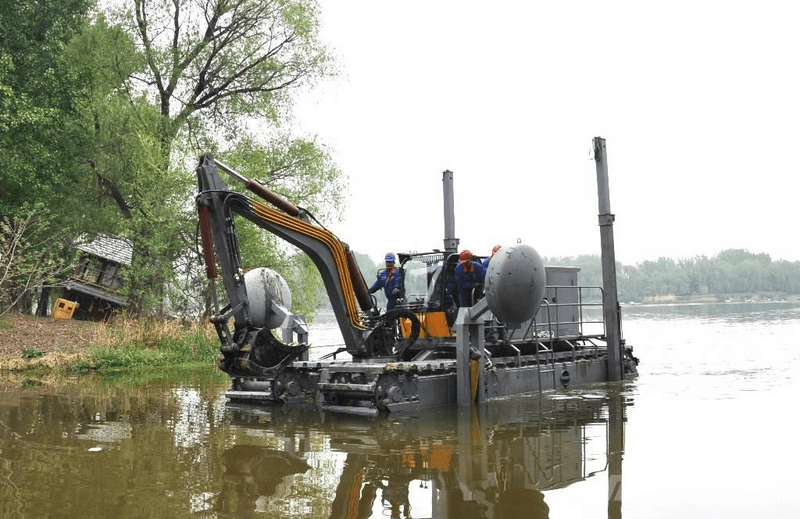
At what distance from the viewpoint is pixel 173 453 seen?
8156 millimetres

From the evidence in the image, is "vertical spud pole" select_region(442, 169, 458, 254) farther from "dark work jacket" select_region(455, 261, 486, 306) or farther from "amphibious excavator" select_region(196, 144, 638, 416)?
"dark work jacket" select_region(455, 261, 486, 306)

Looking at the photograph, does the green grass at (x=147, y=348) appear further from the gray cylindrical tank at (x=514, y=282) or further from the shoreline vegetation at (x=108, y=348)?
the gray cylindrical tank at (x=514, y=282)

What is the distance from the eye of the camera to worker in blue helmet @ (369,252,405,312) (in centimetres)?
1377

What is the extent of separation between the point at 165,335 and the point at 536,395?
38.5ft

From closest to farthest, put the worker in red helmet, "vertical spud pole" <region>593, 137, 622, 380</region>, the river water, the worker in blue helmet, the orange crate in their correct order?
the river water < the worker in red helmet < the worker in blue helmet < "vertical spud pole" <region>593, 137, 622, 380</region> < the orange crate

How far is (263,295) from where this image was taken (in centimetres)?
1388

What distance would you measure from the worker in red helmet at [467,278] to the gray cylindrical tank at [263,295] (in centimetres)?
336

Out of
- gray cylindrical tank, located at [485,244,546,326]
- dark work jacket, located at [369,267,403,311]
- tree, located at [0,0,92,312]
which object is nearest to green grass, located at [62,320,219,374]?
tree, located at [0,0,92,312]

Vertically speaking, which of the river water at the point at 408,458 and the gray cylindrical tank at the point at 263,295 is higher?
the gray cylindrical tank at the point at 263,295

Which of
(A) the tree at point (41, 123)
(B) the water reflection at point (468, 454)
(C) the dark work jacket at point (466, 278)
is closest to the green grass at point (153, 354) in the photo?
(A) the tree at point (41, 123)

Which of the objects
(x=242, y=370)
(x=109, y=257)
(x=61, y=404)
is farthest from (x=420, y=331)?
(x=109, y=257)

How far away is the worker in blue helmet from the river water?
2764mm

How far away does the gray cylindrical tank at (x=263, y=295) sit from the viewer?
13883mm

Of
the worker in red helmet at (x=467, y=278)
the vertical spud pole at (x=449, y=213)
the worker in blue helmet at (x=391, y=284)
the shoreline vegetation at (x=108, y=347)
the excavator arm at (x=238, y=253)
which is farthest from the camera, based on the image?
the shoreline vegetation at (x=108, y=347)
